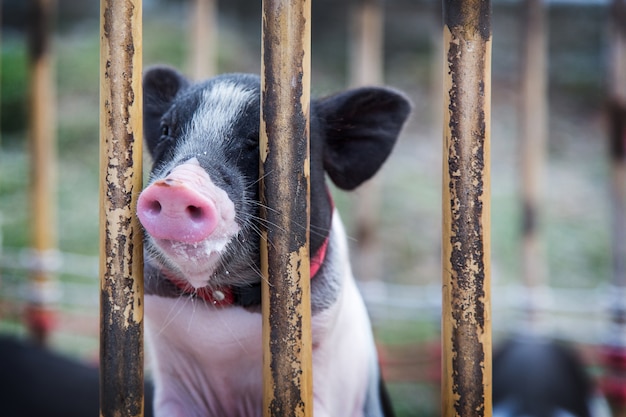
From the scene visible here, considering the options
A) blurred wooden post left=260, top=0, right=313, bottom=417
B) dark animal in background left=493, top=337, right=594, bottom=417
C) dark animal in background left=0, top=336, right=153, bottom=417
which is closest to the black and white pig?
blurred wooden post left=260, top=0, right=313, bottom=417

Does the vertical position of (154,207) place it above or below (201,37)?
below

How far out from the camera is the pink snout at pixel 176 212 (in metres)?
1.16

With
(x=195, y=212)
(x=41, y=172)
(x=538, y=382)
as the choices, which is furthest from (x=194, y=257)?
(x=41, y=172)

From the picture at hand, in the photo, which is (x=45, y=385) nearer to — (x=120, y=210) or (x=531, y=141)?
(x=120, y=210)

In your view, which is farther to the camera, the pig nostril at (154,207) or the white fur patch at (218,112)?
the white fur patch at (218,112)

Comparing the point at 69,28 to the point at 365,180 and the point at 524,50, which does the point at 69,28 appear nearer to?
the point at 524,50

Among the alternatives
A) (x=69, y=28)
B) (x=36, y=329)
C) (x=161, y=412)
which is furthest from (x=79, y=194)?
(x=161, y=412)

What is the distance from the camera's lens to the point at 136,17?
3.84 feet

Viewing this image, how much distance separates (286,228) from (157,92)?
2.81ft

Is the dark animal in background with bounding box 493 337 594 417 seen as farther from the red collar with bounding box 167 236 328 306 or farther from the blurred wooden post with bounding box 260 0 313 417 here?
the blurred wooden post with bounding box 260 0 313 417

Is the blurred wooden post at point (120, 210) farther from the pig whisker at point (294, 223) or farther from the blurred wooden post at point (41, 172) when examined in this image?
the blurred wooden post at point (41, 172)

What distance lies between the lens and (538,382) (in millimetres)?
3010

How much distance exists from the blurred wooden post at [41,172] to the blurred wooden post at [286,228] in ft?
8.38

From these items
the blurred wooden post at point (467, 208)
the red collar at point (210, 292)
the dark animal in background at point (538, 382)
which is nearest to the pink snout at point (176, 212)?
the red collar at point (210, 292)
